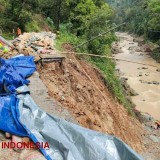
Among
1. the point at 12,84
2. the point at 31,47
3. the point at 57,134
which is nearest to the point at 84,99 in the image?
the point at 12,84

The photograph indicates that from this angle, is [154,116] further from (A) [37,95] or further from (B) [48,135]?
(B) [48,135]

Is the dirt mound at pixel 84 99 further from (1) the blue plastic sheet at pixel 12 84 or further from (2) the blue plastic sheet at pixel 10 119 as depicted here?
(2) the blue plastic sheet at pixel 10 119

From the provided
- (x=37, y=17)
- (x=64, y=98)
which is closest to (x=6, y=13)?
(x=37, y=17)

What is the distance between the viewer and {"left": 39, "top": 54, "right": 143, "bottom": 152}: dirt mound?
8.90 m

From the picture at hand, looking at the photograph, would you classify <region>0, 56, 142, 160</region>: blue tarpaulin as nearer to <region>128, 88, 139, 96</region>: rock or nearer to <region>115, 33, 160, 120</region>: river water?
<region>115, 33, 160, 120</region>: river water

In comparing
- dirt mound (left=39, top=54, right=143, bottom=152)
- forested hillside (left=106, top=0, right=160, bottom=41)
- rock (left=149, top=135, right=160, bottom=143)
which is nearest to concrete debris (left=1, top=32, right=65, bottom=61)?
dirt mound (left=39, top=54, right=143, bottom=152)

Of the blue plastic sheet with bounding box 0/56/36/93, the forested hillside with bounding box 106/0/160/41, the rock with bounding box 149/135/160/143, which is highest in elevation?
the blue plastic sheet with bounding box 0/56/36/93

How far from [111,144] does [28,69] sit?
442 cm

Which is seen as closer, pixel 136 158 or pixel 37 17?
pixel 136 158

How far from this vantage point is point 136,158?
5699mm

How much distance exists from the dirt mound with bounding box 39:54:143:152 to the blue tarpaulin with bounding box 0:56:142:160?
167cm

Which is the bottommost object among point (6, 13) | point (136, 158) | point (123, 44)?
point (123, 44)

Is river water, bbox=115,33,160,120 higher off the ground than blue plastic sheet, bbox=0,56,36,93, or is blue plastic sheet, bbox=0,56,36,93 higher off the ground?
blue plastic sheet, bbox=0,56,36,93

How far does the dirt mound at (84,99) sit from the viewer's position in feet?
29.2
